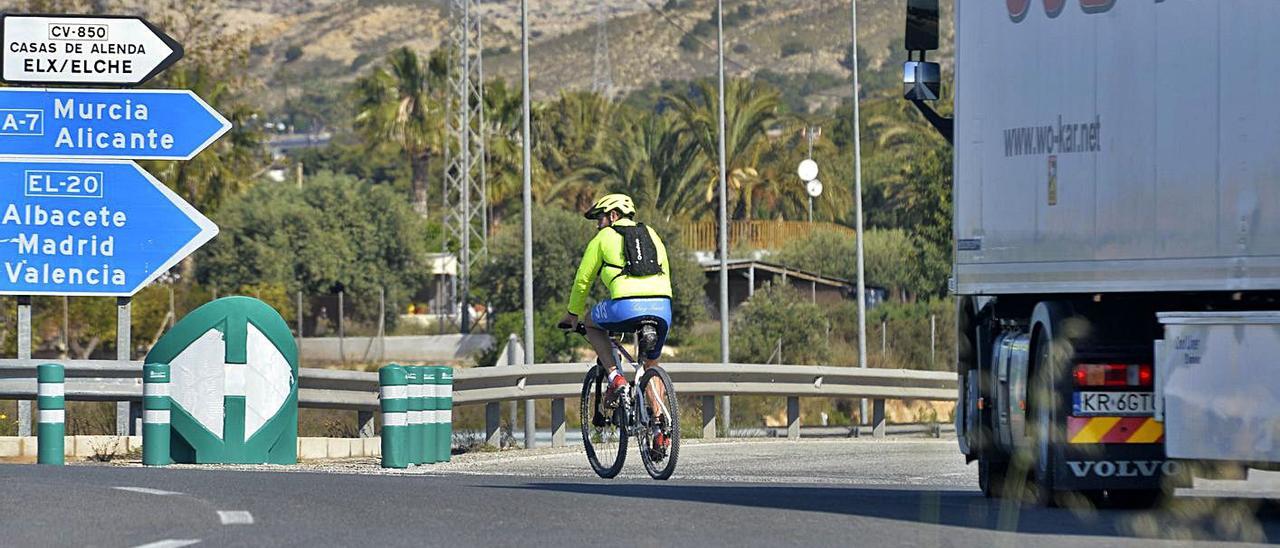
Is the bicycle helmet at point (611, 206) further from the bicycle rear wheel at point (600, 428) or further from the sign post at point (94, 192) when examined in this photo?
the sign post at point (94, 192)

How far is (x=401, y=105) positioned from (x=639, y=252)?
2838 inches

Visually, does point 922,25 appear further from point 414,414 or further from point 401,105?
point 401,105

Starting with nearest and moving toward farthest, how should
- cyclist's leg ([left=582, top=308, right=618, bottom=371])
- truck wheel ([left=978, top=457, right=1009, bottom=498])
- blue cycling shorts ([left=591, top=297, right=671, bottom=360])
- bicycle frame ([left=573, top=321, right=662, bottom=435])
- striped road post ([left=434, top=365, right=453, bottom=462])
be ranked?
1. truck wheel ([left=978, top=457, right=1009, bottom=498])
2. blue cycling shorts ([left=591, top=297, right=671, bottom=360])
3. bicycle frame ([left=573, top=321, right=662, bottom=435])
4. cyclist's leg ([left=582, top=308, right=618, bottom=371])
5. striped road post ([left=434, top=365, right=453, bottom=462])

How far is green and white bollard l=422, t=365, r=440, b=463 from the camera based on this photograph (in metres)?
17.0

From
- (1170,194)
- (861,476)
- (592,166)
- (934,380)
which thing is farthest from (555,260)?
(1170,194)

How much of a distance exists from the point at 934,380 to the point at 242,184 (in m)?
46.7

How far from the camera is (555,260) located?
224 feet

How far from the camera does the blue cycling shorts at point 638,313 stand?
43.6 feet

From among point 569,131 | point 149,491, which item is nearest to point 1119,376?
point 149,491

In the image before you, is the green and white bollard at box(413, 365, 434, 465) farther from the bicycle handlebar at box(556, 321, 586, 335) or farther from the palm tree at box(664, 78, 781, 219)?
the palm tree at box(664, 78, 781, 219)

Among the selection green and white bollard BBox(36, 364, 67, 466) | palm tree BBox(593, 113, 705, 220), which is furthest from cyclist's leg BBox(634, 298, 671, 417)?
palm tree BBox(593, 113, 705, 220)

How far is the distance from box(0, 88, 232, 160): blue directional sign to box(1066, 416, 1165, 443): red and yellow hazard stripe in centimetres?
1080

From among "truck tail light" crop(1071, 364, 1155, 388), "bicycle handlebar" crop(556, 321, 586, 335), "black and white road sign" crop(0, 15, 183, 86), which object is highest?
"black and white road sign" crop(0, 15, 183, 86)

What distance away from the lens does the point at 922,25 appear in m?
13.4
